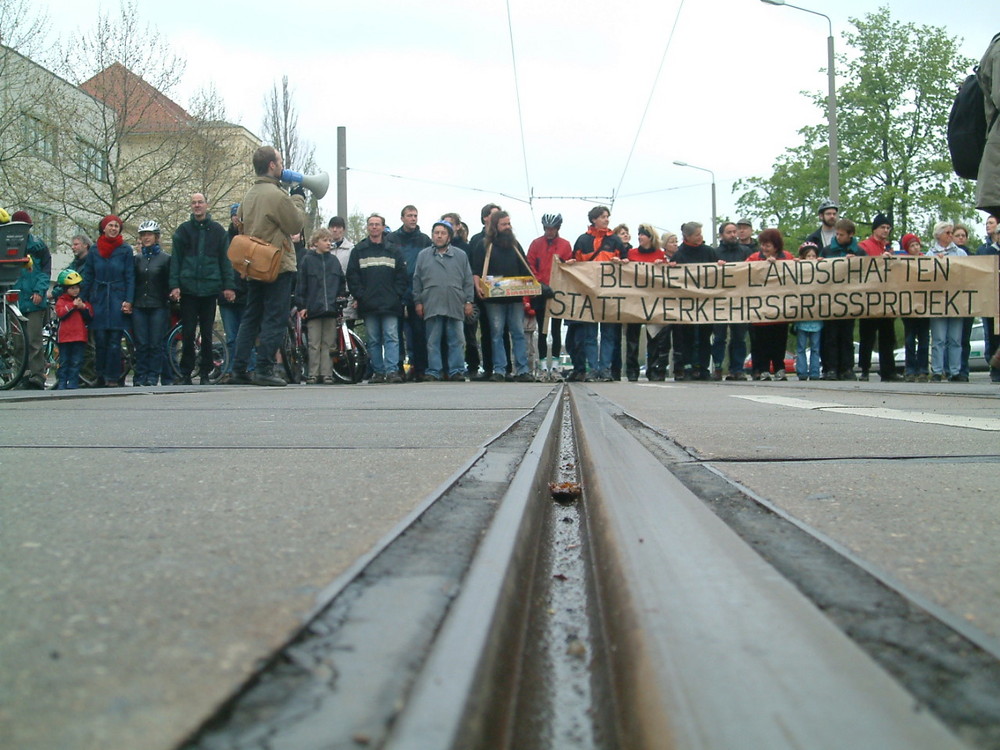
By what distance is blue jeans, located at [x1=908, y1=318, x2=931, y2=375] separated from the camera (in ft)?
38.8

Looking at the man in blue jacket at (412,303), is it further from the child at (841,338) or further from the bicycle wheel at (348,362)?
the child at (841,338)

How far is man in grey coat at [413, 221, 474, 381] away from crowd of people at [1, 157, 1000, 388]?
2 centimetres

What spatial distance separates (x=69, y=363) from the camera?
9398 millimetres

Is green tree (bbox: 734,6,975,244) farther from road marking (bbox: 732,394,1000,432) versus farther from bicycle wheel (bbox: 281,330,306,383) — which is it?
road marking (bbox: 732,394,1000,432)

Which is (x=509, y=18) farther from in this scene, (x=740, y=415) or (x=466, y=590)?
(x=466, y=590)

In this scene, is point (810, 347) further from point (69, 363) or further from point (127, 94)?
point (127, 94)

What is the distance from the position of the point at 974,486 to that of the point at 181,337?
986 cm

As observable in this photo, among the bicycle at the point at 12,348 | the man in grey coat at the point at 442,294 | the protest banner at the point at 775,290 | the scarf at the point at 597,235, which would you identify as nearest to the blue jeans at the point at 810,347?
the protest banner at the point at 775,290

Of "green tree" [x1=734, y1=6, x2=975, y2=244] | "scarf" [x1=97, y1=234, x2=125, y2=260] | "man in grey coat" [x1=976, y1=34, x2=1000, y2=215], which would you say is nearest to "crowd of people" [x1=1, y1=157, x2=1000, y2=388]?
"scarf" [x1=97, y1=234, x2=125, y2=260]

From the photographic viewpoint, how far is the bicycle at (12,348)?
8.19m

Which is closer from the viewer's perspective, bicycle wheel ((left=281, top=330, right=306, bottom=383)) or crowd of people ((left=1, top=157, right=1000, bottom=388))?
crowd of people ((left=1, top=157, right=1000, bottom=388))

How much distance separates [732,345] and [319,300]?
17.8ft

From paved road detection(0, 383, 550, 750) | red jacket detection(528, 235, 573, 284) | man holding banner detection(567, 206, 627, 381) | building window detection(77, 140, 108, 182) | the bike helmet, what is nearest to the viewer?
paved road detection(0, 383, 550, 750)

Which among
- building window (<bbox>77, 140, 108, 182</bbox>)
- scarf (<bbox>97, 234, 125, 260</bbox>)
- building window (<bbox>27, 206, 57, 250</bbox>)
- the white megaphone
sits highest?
building window (<bbox>77, 140, 108, 182</bbox>)
